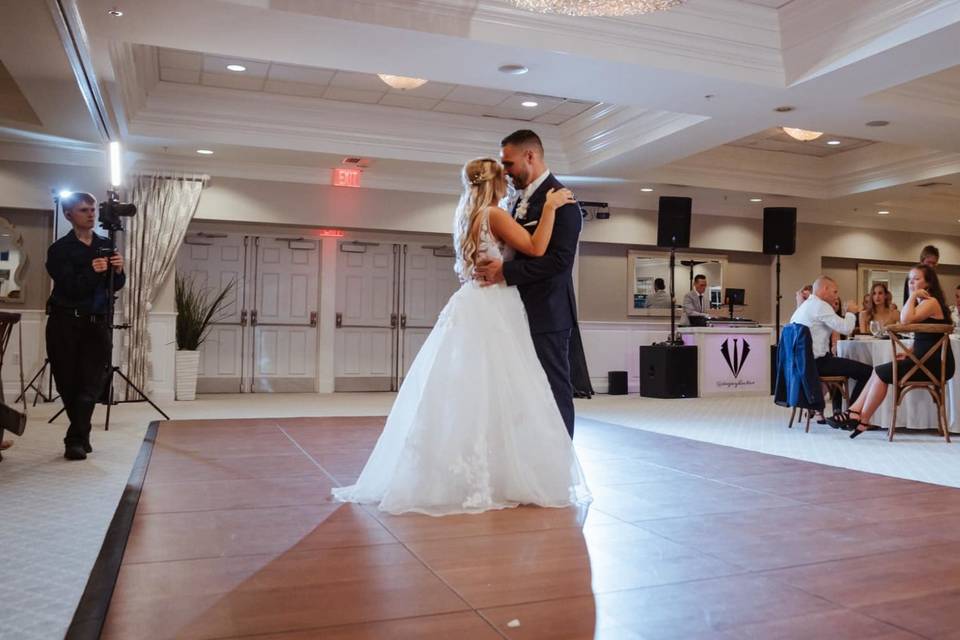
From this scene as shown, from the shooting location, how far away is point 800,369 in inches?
243

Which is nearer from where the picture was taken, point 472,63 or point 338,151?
point 472,63

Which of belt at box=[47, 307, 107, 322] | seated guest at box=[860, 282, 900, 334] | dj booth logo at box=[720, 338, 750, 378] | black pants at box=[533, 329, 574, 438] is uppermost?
seated guest at box=[860, 282, 900, 334]

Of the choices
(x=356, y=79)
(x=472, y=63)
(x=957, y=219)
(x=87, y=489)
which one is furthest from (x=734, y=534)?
(x=957, y=219)

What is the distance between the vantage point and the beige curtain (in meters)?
8.34

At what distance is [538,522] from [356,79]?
545 cm

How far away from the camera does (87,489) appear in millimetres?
3482

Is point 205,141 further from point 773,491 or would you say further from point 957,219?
point 957,219

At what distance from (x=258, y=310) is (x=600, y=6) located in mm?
6401

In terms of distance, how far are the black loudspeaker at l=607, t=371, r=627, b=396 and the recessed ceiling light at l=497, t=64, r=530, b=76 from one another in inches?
208

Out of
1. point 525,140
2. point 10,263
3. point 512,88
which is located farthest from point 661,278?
point 525,140

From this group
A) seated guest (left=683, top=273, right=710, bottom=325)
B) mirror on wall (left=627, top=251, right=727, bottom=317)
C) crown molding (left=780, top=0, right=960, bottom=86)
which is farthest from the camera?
mirror on wall (left=627, top=251, right=727, bottom=317)

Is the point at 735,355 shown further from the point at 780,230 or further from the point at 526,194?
the point at 526,194

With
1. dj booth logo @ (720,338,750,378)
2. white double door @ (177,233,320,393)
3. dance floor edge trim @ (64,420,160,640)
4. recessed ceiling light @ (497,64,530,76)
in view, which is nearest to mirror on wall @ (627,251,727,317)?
dj booth logo @ (720,338,750,378)

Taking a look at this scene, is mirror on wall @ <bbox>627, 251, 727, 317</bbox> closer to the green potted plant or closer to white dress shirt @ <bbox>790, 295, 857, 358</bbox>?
white dress shirt @ <bbox>790, 295, 857, 358</bbox>
